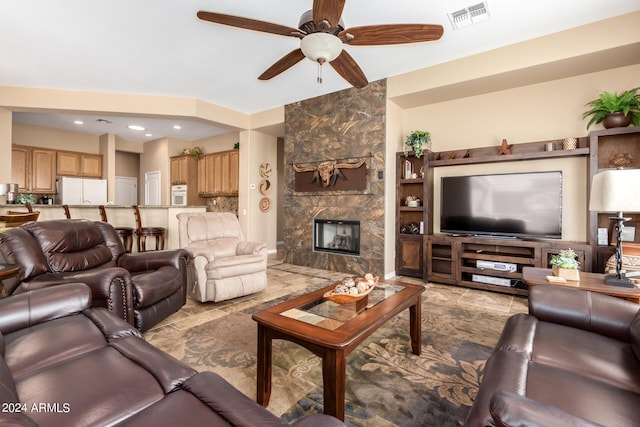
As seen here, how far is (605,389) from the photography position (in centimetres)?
108

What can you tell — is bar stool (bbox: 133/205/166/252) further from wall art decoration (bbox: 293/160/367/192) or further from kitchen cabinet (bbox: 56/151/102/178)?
kitchen cabinet (bbox: 56/151/102/178)

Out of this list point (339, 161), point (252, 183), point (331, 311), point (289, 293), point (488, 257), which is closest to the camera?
point (331, 311)

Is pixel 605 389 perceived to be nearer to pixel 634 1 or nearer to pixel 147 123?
pixel 634 1

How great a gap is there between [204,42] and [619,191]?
4119mm

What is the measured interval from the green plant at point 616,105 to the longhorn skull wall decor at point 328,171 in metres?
2.89

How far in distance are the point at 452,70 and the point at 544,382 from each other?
12.6ft

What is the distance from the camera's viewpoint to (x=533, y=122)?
157 inches

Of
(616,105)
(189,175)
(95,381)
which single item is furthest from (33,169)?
(616,105)

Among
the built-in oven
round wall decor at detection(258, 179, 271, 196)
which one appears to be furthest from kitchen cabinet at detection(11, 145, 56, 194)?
round wall decor at detection(258, 179, 271, 196)

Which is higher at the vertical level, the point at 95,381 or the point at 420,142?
the point at 420,142

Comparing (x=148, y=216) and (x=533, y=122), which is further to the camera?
(x=148, y=216)

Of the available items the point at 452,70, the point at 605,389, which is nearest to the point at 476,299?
the point at 605,389

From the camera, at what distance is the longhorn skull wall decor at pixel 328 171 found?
4.94 m

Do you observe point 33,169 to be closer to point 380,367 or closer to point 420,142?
point 420,142
